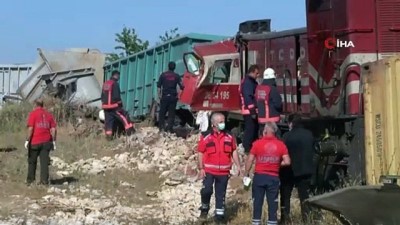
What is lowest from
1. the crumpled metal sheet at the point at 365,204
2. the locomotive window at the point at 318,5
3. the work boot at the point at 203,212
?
the work boot at the point at 203,212

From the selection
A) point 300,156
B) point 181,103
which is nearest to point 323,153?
point 300,156

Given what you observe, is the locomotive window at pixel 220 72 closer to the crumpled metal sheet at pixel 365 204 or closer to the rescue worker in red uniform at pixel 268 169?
the rescue worker in red uniform at pixel 268 169

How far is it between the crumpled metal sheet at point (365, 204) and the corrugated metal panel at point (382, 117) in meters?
1.65

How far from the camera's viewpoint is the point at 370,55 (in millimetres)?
12977

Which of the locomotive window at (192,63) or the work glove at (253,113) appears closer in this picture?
the work glove at (253,113)

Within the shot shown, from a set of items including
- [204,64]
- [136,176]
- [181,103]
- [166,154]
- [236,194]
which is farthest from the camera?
[181,103]

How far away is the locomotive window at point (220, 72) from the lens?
65.6 feet

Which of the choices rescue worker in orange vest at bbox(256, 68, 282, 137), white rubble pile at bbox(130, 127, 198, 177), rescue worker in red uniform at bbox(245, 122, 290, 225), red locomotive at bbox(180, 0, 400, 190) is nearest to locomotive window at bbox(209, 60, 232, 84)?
white rubble pile at bbox(130, 127, 198, 177)

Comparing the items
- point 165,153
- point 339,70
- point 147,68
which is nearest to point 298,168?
point 339,70

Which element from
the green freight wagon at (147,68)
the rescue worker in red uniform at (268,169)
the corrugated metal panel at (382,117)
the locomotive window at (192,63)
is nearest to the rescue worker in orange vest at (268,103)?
the rescue worker in red uniform at (268,169)

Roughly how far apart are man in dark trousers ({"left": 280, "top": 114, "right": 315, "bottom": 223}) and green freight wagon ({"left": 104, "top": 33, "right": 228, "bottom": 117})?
11.3 meters

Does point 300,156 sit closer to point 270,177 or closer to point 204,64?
point 270,177

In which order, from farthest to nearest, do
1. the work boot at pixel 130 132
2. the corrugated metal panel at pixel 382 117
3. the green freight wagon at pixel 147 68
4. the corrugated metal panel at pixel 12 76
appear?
the corrugated metal panel at pixel 12 76, the green freight wagon at pixel 147 68, the work boot at pixel 130 132, the corrugated metal panel at pixel 382 117

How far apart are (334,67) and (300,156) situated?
2053 mm
